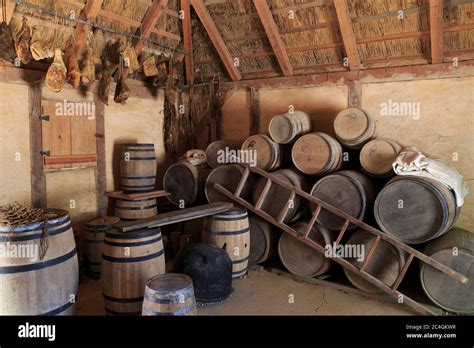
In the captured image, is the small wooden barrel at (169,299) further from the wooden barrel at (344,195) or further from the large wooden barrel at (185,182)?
the large wooden barrel at (185,182)

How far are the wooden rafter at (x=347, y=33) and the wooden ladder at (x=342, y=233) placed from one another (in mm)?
2004

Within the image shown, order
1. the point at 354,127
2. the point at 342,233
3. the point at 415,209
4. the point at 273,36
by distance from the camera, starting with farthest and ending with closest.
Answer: the point at 273,36 < the point at 354,127 < the point at 342,233 < the point at 415,209

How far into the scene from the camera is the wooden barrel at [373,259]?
375 cm

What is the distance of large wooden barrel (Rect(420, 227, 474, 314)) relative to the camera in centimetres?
337

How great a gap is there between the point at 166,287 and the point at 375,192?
2713 mm

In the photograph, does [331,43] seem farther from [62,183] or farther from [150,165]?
[62,183]

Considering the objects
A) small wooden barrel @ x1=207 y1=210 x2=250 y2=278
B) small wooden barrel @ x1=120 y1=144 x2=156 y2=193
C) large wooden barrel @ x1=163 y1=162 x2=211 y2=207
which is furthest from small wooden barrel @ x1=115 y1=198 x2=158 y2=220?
small wooden barrel @ x1=207 y1=210 x2=250 y2=278

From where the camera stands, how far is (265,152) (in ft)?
15.0

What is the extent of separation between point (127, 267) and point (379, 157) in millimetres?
2910

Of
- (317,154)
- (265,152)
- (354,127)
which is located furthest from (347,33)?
(265,152)

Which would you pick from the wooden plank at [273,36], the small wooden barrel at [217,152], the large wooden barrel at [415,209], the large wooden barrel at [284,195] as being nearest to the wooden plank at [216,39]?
the wooden plank at [273,36]

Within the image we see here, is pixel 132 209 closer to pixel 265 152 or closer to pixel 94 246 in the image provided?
pixel 94 246

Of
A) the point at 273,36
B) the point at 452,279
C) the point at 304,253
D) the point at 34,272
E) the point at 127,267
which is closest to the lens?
the point at 34,272

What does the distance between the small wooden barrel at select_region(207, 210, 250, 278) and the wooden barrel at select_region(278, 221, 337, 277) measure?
1.83 feet
